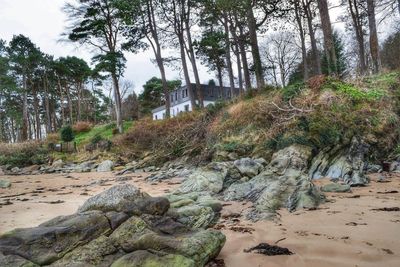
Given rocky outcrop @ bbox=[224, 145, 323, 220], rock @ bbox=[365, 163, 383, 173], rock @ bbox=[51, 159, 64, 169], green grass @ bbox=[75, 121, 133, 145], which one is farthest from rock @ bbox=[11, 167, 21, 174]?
rock @ bbox=[365, 163, 383, 173]

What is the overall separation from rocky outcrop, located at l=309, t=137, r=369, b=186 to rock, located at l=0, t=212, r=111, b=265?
533 cm

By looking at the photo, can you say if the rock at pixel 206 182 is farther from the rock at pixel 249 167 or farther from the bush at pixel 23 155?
the bush at pixel 23 155

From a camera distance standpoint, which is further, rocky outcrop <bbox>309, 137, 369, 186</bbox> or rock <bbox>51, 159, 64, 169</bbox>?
rock <bbox>51, 159, 64, 169</bbox>

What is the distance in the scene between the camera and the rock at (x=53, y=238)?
2.90 metres

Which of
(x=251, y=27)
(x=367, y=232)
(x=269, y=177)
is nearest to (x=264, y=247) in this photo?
(x=367, y=232)

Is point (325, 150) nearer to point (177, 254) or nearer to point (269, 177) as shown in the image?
point (269, 177)

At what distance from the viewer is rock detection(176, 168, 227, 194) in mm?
6828

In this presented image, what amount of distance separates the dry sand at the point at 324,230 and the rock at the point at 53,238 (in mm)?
1394

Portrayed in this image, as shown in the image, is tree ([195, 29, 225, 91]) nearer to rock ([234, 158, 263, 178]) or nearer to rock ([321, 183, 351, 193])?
rock ([234, 158, 263, 178])

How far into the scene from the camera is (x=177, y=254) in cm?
305

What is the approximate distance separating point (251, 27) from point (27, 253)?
49.5 ft

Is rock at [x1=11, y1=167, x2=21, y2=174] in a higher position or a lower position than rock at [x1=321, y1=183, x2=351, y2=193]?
higher

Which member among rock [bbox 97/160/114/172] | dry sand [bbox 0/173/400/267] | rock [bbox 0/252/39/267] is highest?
rock [bbox 97/160/114/172]

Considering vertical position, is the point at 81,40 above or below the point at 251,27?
above
